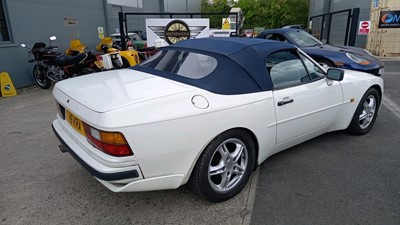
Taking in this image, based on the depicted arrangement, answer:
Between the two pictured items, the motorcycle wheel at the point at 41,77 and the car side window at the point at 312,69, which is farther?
the motorcycle wheel at the point at 41,77

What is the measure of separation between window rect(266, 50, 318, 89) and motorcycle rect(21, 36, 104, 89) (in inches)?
244

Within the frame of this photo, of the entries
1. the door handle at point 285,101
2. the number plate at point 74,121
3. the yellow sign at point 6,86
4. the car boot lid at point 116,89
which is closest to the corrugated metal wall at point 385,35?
the door handle at point 285,101

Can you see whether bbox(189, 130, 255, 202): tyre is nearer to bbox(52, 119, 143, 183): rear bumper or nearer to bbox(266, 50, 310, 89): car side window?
bbox(52, 119, 143, 183): rear bumper

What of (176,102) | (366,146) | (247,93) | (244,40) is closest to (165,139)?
(176,102)

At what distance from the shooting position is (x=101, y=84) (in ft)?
9.45

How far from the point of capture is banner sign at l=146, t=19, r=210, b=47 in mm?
10039

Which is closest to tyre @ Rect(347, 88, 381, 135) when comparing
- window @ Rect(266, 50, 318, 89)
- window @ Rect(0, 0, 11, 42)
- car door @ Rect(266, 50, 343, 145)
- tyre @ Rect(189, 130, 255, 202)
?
car door @ Rect(266, 50, 343, 145)

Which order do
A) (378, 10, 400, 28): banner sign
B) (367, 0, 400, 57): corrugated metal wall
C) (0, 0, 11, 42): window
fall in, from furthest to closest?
1. (367, 0, 400, 57): corrugated metal wall
2. (378, 10, 400, 28): banner sign
3. (0, 0, 11, 42): window

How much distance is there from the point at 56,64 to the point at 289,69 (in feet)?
21.6

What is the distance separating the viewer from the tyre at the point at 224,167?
2.56 m

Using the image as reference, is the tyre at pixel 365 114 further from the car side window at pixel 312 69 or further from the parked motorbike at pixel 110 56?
the parked motorbike at pixel 110 56

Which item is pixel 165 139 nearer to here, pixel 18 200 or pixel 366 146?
pixel 18 200

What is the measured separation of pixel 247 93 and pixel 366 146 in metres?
2.26

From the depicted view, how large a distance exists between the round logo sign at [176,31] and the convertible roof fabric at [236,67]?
23.1ft
